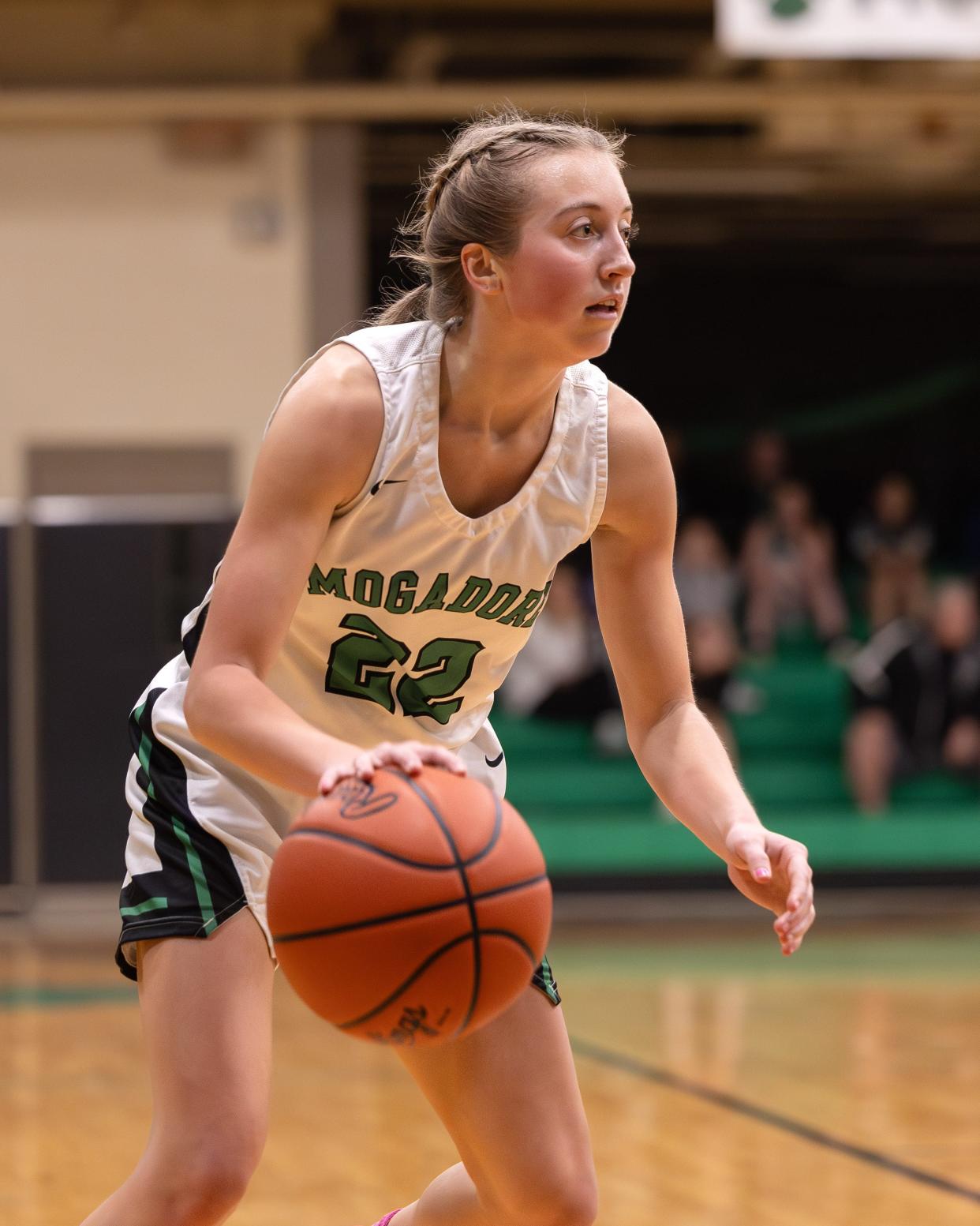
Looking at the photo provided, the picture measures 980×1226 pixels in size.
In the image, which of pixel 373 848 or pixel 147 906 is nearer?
pixel 373 848

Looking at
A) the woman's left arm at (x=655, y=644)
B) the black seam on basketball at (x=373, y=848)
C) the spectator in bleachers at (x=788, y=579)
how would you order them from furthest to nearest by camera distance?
the spectator in bleachers at (x=788, y=579)
the woman's left arm at (x=655, y=644)
the black seam on basketball at (x=373, y=848)

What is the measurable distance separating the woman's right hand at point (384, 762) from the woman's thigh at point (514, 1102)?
1.74ft

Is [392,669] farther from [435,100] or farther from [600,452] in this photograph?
[435,100]

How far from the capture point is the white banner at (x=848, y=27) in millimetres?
6438

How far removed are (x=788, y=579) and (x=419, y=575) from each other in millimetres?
9627

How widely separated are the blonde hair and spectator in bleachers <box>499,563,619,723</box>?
742cm

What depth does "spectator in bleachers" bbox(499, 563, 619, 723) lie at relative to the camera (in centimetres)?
1009

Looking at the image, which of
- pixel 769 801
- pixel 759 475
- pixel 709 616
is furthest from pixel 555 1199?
pixel 759 475

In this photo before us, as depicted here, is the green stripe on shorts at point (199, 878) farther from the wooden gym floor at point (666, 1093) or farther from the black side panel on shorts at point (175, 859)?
the wooden gym floor at point (666, 1093)

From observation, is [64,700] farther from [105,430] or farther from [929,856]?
[929,856]

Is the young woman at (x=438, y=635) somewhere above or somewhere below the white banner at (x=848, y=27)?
below

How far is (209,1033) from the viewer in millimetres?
2355

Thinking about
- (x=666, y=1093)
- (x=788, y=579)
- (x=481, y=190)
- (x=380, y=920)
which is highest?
(x=481, y=190)

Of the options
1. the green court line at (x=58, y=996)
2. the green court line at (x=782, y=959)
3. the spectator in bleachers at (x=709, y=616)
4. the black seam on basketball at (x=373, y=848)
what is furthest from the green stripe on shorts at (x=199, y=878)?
the spectator in bleachers at (x=709, y=616)
